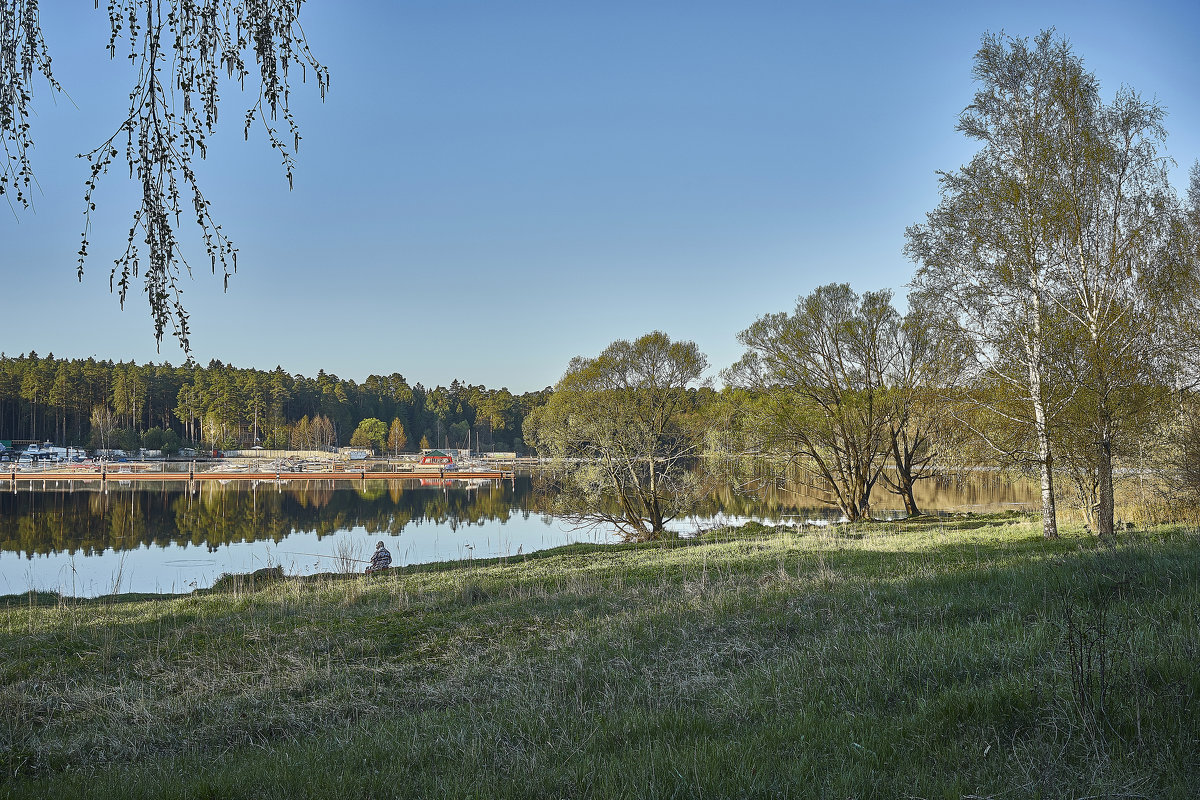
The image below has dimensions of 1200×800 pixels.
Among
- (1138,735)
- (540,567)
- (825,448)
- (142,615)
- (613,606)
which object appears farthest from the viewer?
(825,448)

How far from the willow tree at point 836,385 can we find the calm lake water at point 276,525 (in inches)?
104

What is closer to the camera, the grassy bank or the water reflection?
the grassy bank

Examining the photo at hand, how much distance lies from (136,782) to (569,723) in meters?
2.74

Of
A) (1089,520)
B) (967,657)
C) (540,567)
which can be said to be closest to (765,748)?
(967,657)

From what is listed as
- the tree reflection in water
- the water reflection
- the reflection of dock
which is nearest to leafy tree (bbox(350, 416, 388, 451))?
the reflection of dock

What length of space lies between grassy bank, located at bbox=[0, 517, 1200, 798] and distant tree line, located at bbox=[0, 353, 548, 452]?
231ft

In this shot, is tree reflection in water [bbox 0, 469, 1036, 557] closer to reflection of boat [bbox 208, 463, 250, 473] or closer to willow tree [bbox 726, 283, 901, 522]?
willow tree [bbox 726, 283, 901, 522]

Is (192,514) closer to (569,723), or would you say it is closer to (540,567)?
(540,567)

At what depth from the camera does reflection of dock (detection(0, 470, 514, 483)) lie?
72688 millimetres

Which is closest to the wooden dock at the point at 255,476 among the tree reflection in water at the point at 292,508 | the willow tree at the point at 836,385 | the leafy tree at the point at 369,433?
the tree reflection in water at the point at 292,508

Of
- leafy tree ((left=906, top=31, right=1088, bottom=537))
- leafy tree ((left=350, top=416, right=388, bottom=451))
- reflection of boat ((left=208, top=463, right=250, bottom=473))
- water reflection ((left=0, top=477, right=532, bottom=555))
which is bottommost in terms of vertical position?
water reflection ((left=0, top=477, right=532, bottom=555))

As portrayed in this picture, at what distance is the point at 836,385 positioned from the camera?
92.2 feet

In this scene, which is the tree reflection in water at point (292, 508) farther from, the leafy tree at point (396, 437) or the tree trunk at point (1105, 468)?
the leafy tree at point (396, 437)

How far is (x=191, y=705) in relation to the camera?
6258 millimetres
